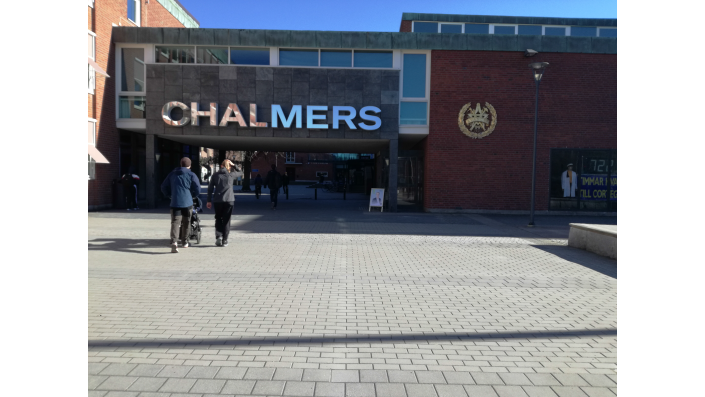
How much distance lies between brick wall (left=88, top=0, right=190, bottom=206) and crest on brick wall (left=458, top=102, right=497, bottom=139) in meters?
13.9

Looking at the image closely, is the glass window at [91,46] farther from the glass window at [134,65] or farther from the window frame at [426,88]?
the window frame at [426,88]

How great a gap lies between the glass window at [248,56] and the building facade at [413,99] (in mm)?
40

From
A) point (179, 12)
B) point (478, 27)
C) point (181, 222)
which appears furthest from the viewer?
point (478, 27)

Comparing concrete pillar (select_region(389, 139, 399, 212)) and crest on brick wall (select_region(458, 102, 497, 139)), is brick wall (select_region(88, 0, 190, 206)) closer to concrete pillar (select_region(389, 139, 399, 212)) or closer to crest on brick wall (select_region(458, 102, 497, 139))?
concrete pillar (select_region(389, 139, 399, 212))

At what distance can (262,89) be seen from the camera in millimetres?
18391

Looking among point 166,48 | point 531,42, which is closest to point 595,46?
point 531,42

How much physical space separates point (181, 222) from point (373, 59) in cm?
1186

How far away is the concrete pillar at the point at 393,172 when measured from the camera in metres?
18.8

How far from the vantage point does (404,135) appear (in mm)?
19609

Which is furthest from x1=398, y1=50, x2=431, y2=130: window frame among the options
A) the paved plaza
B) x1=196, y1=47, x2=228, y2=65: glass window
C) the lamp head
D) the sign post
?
the paved plaza

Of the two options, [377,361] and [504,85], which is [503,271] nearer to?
[377,361]

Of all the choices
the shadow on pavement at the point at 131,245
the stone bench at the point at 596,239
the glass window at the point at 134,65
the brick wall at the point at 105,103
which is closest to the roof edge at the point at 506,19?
the glass window at the point at 134,65

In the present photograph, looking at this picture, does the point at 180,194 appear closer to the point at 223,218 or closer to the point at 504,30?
the point at 223,218

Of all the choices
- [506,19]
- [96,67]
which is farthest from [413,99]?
[506,19]
